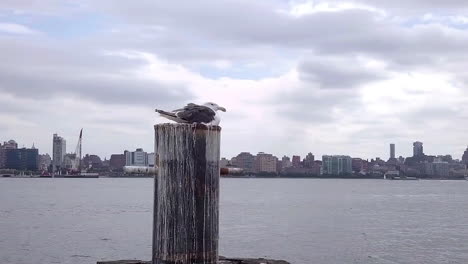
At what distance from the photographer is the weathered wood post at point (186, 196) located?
8469 mm

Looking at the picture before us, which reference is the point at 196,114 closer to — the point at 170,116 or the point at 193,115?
the point at 193,115

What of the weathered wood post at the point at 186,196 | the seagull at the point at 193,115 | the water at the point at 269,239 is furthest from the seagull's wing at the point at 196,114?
the water at the point at 269,239

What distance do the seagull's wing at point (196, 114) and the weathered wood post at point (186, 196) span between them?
402mm

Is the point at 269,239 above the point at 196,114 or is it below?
below

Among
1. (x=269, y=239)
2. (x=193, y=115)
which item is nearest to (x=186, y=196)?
(x=193, y=115)

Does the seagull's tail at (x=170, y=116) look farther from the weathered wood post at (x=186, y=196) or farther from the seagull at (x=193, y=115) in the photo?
the weathered wood post at (x=186, y=196)

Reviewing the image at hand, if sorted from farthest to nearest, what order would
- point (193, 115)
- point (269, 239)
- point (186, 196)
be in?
point (269, 239) → point (193, 115) → point (186, 196)

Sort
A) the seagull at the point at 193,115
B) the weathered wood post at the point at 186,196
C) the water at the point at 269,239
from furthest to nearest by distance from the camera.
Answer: the water at the point at 269,239
the seagull at the point at 193,115
the weathered wood post at the point at 186,196

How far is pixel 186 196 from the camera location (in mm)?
8492

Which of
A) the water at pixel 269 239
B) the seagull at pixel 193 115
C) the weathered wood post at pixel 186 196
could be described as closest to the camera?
the weathered wood post at pixel 186 196

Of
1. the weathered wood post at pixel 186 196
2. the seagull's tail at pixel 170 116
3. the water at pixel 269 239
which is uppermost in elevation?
the seagull's tail at pixel 170 116

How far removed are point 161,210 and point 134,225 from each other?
181 feet

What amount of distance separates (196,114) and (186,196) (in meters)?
1.20

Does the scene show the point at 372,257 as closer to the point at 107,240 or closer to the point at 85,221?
the point at 107,240
